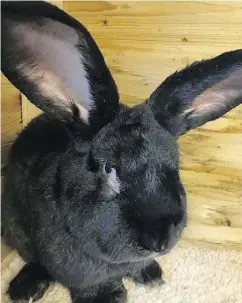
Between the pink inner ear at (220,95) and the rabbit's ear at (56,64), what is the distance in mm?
194

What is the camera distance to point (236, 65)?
106 centimetres

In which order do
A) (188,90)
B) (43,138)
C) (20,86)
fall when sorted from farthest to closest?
(43,138), (188,90), (20,86)

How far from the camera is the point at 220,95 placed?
1.13 m

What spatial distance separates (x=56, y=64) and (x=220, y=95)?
0.35 m

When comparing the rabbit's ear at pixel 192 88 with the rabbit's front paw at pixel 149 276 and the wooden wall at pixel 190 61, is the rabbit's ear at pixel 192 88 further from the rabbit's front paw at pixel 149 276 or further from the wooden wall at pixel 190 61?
the rabbit's front paw at pixel 149 276

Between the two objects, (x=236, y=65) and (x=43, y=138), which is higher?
(x=236, y=65)

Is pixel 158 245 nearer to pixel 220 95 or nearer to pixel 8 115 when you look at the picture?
pixel 220 95

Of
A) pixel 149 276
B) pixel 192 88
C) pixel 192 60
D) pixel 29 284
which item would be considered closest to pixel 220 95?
pixel 192 88

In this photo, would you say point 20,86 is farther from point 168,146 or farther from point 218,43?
point 218,43

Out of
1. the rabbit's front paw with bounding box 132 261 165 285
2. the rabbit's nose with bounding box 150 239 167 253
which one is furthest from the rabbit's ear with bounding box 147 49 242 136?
the rabbit's front paw with bounding box 132 261 165 285

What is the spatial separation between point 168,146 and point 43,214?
0.31 m

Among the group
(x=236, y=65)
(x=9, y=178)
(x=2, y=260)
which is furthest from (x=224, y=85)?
(x=2, y=260)

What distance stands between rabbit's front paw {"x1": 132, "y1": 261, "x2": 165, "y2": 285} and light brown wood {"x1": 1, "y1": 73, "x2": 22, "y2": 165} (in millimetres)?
447

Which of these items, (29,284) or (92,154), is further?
(29,284)
